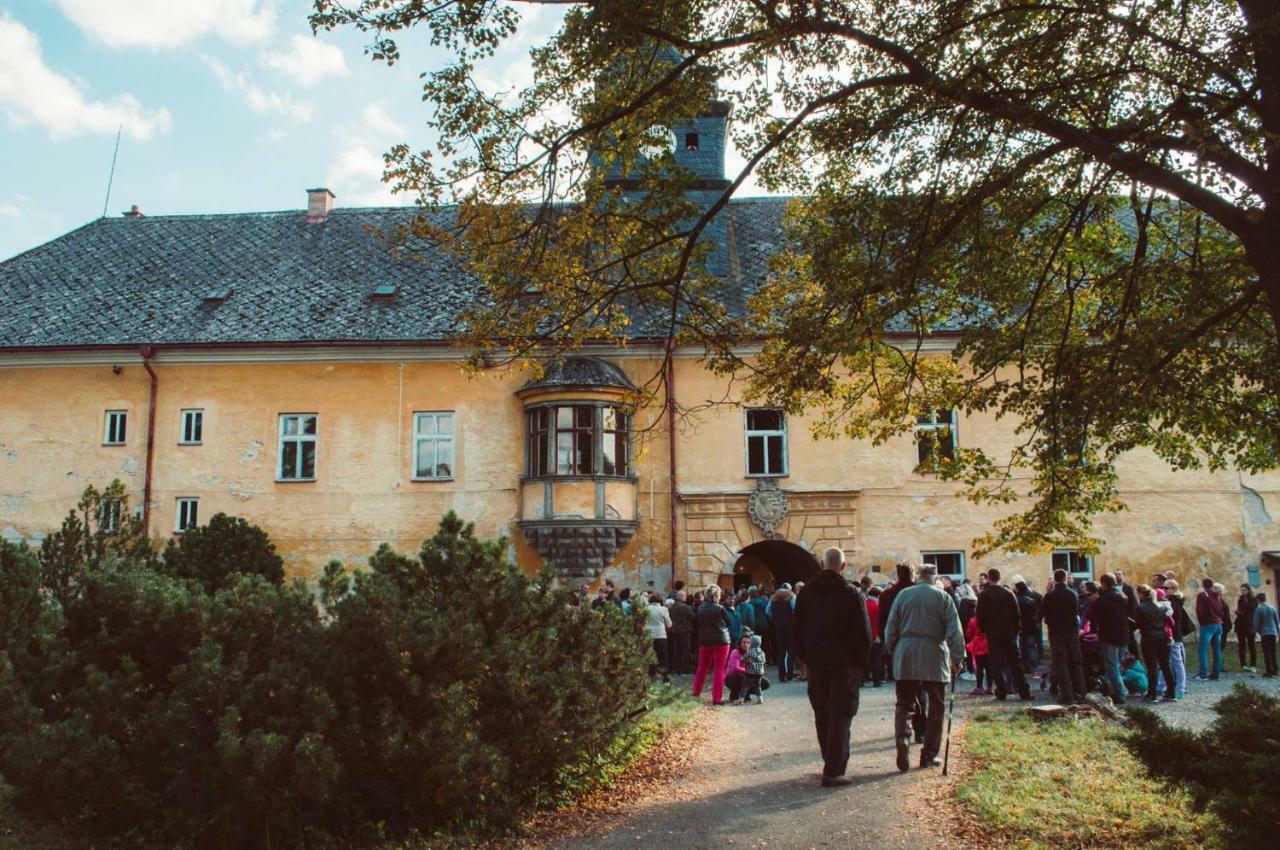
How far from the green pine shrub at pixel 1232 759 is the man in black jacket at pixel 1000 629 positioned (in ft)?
26.8

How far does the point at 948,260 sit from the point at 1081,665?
249 inches

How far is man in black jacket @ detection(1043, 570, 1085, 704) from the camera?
45.5ft

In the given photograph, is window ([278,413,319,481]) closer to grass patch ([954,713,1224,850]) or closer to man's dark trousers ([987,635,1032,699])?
man's dark trousers ([987,635,1032,699])

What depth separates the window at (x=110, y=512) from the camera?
1180 centimetres

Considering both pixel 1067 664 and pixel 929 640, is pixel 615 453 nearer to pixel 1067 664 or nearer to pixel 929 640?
pixel 1067 664

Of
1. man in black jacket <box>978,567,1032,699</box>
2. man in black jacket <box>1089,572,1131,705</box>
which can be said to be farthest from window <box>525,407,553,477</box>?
man in black jacket <box>1089,572,1131,705</box>

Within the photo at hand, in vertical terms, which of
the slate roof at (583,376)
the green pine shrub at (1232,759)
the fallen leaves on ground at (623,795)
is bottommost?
the fallen leaves on ground at (623,795)

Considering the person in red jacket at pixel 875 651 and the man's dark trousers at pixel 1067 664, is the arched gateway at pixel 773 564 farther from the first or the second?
the man's dark trousers at pixel 1067 664

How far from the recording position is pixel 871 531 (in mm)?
25719

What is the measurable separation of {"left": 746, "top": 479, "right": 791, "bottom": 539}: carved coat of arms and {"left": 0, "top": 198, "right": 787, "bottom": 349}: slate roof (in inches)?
174

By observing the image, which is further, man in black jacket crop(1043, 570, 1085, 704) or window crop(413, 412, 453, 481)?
window crop(413, 412, 453, 481)

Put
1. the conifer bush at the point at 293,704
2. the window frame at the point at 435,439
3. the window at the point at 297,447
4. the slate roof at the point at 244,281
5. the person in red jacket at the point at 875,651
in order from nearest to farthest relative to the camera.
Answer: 1. the conifer bush at the point at 293,704
2. the person in red jacket at the point at 875,651
3. the window frame at the point at 435,439
4. the window at the point at 297,447
5. the slate roof at the point at 244,281

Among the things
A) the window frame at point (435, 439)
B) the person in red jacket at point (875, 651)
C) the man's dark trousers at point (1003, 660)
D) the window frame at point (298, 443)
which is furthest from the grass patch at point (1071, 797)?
the window frame at point (298, 443)

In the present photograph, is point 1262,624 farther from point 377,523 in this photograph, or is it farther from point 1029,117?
point 377,523
